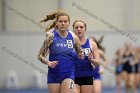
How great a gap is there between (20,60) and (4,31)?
175 cm

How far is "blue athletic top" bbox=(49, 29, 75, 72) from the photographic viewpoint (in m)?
8.61

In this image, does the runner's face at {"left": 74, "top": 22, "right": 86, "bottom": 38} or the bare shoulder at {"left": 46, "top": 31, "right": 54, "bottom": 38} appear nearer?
the bare shoulder at {"left": 46, "top": 31, "right": 54, "bottom": 38}

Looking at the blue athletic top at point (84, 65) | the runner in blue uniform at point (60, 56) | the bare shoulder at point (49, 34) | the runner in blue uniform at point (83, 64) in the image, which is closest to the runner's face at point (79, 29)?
the runner in blue uniform at point (83, 64)

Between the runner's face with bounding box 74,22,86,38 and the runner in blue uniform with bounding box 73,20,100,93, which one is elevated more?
the runner's face with bounding box 74,22,86,38

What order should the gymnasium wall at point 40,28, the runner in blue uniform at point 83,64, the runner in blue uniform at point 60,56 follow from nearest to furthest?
the runner in blue uniform at point 60,56 < the runner in blue uniform at point 83,64 < the gymnasium wall at point 40,28

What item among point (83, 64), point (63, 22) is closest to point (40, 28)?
point (83, 64)

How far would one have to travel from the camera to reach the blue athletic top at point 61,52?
28.2ft

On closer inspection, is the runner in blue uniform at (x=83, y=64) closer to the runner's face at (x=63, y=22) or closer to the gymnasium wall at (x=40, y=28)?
the runner's face at (x=63, y=22)

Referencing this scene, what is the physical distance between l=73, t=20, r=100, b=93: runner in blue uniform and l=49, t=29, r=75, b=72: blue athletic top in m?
1.03

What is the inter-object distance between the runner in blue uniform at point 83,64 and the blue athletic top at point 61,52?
103 cm

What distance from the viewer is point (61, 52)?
339 inches

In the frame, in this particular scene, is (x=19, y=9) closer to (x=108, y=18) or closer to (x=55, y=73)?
(x=108, y=18)

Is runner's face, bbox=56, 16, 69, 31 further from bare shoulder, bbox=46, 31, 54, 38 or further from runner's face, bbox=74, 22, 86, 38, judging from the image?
runner's face, bbox=74, 22, 86, 38

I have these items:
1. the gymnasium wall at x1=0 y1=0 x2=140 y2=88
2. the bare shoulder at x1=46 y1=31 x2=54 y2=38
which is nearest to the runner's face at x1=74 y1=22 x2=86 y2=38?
the bare shoulder at x1=46 y1=31 x2=54 y2=38
